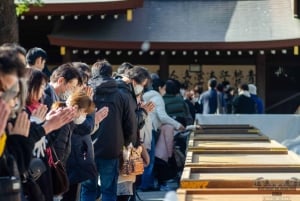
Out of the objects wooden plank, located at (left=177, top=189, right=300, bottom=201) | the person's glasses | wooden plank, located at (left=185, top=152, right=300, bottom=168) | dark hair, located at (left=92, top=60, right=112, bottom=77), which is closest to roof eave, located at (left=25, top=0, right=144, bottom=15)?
dark hair, located at (left=92, top=60, right=112, bottom=77)

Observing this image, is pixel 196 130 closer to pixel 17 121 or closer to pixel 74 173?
pixel 74 173

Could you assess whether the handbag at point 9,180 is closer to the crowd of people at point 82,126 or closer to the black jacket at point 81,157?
the crowd of people at point 82,126

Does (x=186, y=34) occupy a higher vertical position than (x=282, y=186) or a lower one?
higher

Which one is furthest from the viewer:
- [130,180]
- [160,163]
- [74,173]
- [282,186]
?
[160,163]

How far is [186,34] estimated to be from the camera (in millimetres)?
20828

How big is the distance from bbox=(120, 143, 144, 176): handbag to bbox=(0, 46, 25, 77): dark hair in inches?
166

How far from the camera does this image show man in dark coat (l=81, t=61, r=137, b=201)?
8.00 metres

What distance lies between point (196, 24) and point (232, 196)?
1697 cm

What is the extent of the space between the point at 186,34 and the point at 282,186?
15928 millimetres

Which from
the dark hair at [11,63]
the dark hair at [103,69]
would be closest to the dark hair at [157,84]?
the dark hair at [103,69]

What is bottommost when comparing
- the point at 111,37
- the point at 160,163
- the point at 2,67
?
the point at 160,163

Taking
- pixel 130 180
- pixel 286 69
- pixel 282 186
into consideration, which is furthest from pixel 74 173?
pixel 286 69

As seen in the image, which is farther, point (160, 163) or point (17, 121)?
point (160, 163)

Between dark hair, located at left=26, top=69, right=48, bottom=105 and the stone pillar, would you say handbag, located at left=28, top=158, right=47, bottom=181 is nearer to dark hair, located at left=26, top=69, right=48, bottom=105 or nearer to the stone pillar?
dark hair, located at left=26, top=69, right=48, bottom=105
